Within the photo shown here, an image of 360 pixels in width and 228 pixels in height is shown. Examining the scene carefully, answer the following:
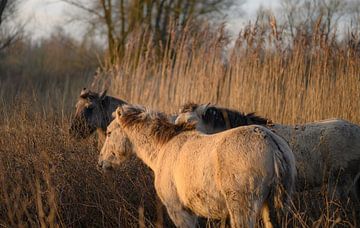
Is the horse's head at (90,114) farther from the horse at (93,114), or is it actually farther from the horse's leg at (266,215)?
the horse's leg at (266,215)

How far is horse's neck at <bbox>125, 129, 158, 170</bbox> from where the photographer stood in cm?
529

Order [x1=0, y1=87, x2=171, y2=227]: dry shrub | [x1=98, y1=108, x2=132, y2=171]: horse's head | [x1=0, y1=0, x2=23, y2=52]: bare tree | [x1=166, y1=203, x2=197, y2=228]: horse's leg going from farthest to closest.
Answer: [x1=0, y1=0, x2=23, y2=52]: bare tree, [x1=98, y1=108, x2=132, y2=171]: horse's head, [x1=0, y1=87, x2=171, y2=227]: dry shrub, [x1=166, y1=203, x2=197, y2=228]: horse's leg

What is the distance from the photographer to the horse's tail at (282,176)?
387 cm

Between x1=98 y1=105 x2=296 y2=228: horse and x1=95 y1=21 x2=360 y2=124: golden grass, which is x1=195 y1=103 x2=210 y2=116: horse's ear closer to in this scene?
x1=98 y1=105 x2=296 y2=228: horse

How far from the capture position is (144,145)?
5.37m

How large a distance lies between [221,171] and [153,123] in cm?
150

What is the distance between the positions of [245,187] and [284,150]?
0.41 meters

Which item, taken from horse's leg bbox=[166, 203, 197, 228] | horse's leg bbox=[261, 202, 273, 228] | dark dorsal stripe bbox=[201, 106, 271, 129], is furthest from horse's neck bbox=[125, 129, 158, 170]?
horse's leg bbox=[261, 202, 273, 228]

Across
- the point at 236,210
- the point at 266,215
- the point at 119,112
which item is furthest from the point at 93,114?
the point at 236,210

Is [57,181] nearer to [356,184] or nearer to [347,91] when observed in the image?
[356,184]

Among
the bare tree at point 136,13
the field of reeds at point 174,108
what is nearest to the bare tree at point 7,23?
the bare tree at point 136,13

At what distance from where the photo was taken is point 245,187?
391cm

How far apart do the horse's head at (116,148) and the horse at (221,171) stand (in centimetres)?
32

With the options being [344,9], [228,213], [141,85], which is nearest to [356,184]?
[228,213]
